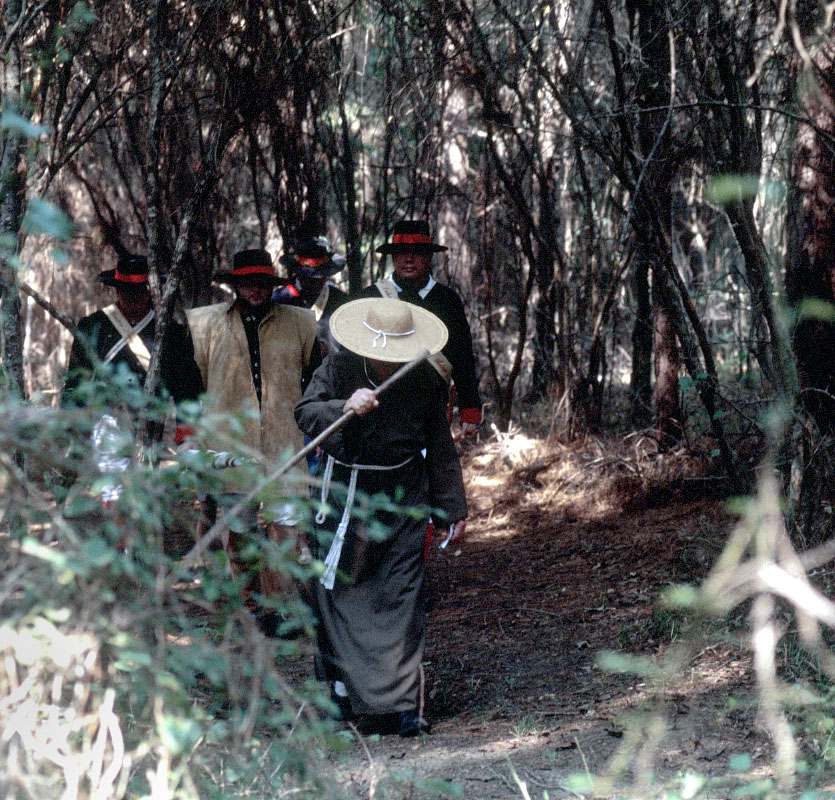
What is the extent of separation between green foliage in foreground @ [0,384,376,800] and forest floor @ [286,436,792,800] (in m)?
0.59

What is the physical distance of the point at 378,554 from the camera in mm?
5277

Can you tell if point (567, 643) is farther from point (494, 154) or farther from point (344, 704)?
point (494, 154)

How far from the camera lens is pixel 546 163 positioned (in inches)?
405

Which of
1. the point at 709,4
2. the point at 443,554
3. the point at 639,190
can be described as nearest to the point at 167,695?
the point at 639,190

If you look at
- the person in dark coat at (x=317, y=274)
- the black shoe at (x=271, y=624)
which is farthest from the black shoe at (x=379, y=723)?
the person in dark coat at (x=317, y=274)

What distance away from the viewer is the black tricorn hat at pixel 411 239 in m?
7.28

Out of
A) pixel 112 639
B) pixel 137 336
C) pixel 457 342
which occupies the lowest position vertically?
pixel 112 639

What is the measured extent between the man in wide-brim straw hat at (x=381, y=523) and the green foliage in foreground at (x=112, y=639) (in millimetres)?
2096

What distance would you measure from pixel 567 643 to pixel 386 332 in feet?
7.52

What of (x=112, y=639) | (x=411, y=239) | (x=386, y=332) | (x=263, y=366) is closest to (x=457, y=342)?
(x=411, y=239)

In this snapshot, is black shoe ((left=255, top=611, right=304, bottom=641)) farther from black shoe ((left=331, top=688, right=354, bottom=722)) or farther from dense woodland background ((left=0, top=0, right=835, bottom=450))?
dense woodland background ((left=0, top=0, right=835, bottom=450))

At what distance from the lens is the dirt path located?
4527 mm

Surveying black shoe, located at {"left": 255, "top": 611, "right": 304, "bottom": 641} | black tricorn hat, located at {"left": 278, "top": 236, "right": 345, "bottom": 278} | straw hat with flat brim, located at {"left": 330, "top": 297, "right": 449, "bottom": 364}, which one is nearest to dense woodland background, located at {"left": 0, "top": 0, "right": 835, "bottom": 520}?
black tricorn hat, located at {"left": 278, "top": 236, "right": 345, "bottom": 278}

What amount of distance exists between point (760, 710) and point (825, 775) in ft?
2.07
